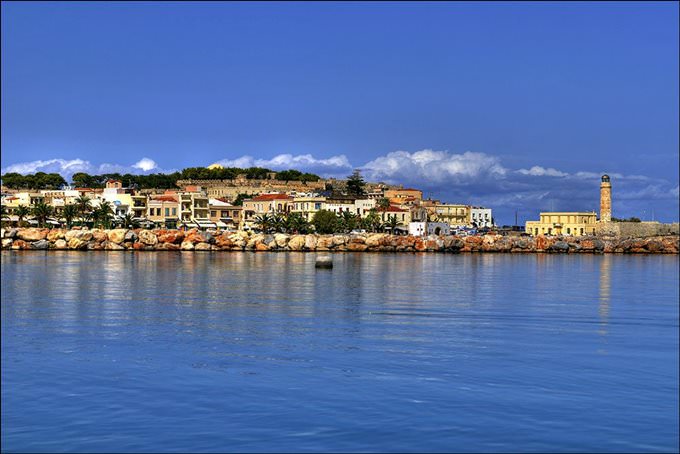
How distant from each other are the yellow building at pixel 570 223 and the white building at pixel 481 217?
41.6 feet

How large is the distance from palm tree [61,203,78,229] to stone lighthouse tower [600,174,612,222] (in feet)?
231

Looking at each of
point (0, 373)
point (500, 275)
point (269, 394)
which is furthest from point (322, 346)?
point (500, 275)

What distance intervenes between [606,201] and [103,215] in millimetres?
68228

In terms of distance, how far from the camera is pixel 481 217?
14162 centimetres

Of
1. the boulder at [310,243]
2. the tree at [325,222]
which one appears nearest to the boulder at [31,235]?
the boulder at [310,243]

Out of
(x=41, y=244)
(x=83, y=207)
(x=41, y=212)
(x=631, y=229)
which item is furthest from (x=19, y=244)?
(x=631, y=229)

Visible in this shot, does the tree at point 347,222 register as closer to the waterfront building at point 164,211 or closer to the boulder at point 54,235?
the waterfront building at point 164,211

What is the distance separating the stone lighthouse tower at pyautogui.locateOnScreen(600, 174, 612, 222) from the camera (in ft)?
416

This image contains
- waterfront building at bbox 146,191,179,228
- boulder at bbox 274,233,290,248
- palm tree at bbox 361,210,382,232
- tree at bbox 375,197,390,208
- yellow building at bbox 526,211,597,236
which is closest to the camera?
boulder at bbox 274,233,290,248

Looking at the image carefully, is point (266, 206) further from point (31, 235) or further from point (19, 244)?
point (19, 244)

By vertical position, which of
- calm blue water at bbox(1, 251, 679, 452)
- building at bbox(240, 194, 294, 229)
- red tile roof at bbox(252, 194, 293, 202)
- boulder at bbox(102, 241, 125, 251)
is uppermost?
red tile roof at bbox(252, 194, 293, 202)

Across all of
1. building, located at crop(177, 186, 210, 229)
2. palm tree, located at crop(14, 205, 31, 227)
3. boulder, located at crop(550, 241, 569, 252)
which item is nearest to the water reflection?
boulder, located at crop(550, 241, 569, 252)

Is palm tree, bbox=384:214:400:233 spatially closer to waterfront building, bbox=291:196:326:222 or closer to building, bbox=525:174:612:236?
waterfront building, bbox=291:196:326:222

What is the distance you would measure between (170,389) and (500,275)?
134 feet
